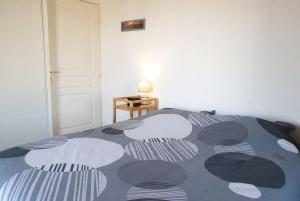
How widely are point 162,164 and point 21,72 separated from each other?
6.92 feet

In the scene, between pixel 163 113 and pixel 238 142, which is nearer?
pixel 238 142

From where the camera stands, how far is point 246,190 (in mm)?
1224

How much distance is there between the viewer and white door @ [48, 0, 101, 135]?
323 cm

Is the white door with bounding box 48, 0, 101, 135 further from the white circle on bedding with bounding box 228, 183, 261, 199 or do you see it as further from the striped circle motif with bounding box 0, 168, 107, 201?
the white circle on bedding with bounding box 228, 183, 261, 199

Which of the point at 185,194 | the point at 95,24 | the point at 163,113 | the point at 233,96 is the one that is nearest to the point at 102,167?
the point at 185,194

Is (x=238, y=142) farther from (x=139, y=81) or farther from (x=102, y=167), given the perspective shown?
(x=139, y=81)

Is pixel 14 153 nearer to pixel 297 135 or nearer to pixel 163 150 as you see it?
pixel 163 150

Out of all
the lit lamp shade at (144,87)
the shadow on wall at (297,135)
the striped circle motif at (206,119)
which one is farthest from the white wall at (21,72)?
the shadow on wall at (297,135)

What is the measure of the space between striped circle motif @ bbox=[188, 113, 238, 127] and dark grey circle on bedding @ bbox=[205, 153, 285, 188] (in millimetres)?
517

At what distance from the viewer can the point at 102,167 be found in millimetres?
1418

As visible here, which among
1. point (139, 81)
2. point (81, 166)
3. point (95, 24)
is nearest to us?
point (81, 166)

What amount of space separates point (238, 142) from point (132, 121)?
1.00 meters

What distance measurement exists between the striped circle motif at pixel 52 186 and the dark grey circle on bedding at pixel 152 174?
0.14 m

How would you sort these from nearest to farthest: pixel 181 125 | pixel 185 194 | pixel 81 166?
1. pixel 185 194
2. pixel 81 166
3. pixel 181 125
